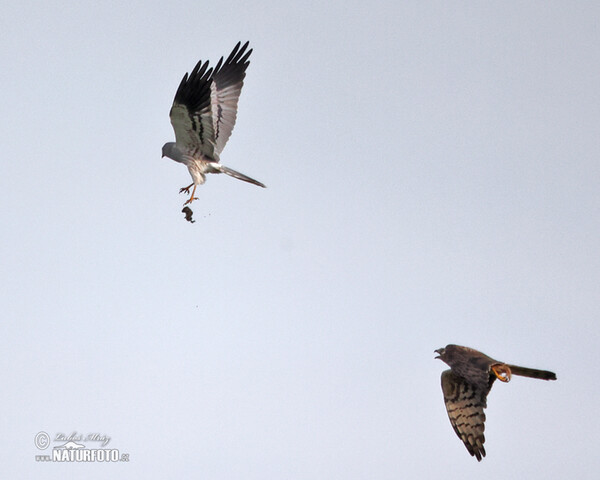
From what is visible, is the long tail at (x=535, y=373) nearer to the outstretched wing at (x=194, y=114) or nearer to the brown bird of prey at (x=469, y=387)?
the brown bird of prey at (x=469, y=387)

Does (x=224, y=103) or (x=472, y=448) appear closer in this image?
(x=472, y=448)

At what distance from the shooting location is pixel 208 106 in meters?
16.5

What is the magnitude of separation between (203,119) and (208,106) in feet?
0.89

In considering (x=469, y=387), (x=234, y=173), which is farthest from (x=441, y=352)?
(x=234, y=173)

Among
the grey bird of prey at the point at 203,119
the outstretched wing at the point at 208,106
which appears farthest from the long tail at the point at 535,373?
the outstretched wing at the point at 208,106

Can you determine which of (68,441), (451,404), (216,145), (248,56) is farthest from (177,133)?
(68,441)

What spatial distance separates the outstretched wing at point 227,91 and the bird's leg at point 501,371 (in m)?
6.75

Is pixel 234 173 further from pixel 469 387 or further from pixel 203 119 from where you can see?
pixel 469 387

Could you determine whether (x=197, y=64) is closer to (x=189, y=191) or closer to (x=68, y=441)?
(x=189, y=191)

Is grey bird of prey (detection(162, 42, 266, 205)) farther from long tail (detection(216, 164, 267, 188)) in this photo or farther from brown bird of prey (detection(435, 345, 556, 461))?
brown bird of prey (detection(435, 345, 556, 461))

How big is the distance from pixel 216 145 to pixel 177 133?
76 centimetres

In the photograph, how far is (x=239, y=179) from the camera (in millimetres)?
16625

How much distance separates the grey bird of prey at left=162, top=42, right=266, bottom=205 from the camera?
640 inches

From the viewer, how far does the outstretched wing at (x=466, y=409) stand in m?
13.7
